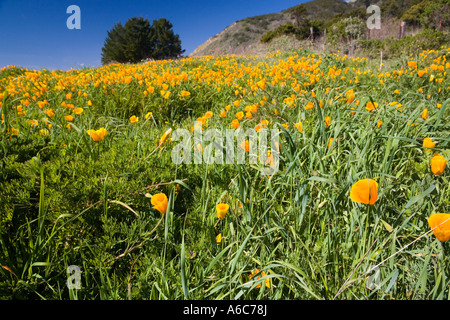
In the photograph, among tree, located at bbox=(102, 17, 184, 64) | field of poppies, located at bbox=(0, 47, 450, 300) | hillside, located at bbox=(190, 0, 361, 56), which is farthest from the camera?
hillside, located at bbox=(190, 0, 361, 56)

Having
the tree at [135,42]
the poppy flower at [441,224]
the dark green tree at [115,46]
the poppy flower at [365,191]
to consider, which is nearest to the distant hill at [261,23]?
the tree at [135,42]

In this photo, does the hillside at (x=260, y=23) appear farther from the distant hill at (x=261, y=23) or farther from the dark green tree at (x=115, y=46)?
the dark green tree at (x=115, y=46)

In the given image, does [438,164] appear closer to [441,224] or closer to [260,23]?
[441,224]

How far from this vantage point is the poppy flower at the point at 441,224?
2.72 feet

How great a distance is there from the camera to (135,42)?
32688mm

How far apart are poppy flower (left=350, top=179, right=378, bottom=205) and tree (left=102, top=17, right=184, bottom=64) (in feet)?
107

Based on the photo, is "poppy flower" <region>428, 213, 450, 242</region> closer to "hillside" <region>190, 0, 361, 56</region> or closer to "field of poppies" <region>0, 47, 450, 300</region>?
"field of poppies" <region>0, 47, 450, 300</region>

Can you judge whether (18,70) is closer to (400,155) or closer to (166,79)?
(166,79)

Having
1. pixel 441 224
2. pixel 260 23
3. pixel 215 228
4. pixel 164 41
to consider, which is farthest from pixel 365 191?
pixel 260 23

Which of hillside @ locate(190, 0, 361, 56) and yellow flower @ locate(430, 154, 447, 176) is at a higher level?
hillside @ locate(190, 0, 361, 56)

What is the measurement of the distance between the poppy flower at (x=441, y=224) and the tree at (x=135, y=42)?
32.7 metres

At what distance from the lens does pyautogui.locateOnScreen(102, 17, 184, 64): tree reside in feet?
107

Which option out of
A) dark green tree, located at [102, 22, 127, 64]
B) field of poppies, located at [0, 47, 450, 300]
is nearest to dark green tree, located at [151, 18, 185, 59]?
dark green tree, located at [102, 22, 127, 64]

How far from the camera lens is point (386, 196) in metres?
1.30
